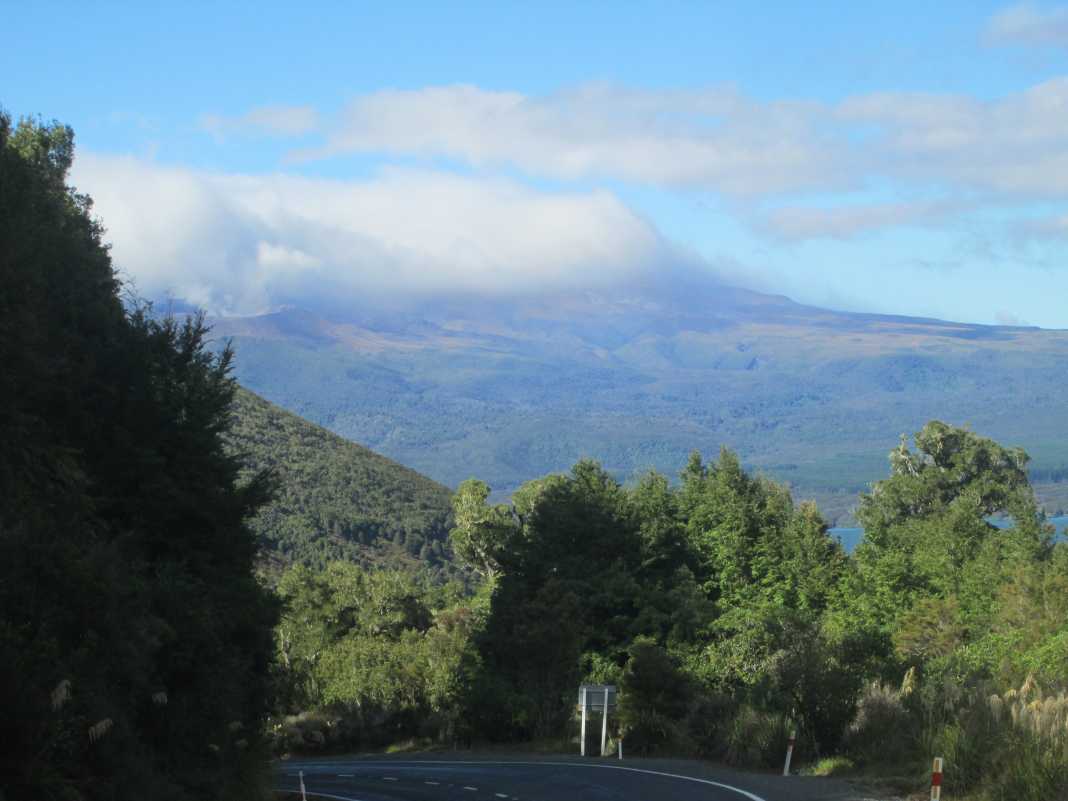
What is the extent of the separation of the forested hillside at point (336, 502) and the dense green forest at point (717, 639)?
25275 mm

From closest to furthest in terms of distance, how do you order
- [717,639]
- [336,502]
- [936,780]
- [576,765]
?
1. [936,780]
2. [576,765]
3. [717,639]
4. [336,502]

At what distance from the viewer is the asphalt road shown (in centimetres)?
1700

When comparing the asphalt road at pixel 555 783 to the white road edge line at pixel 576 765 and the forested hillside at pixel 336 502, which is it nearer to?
the white road edge line at pixel 576 765

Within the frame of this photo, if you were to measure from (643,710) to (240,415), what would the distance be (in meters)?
79.2

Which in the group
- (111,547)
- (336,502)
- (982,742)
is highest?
(336,502)

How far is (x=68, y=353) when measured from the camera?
63.6ft

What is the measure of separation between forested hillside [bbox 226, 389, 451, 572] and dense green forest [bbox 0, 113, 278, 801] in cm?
5720

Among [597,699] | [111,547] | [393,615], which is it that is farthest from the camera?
[393,615]

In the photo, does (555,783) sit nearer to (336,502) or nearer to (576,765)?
(576,765)

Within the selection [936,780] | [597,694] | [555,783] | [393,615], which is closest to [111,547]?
[555,783]

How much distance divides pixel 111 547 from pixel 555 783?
29.0 feet

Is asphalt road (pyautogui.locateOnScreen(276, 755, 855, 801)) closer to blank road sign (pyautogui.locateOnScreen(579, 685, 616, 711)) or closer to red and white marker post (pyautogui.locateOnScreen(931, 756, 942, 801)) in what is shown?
blank road sign (pyautogui.locateOnScreen(579, 685, 616, 711))

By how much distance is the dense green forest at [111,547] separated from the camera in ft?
37.1

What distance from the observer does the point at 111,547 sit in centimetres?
1382
